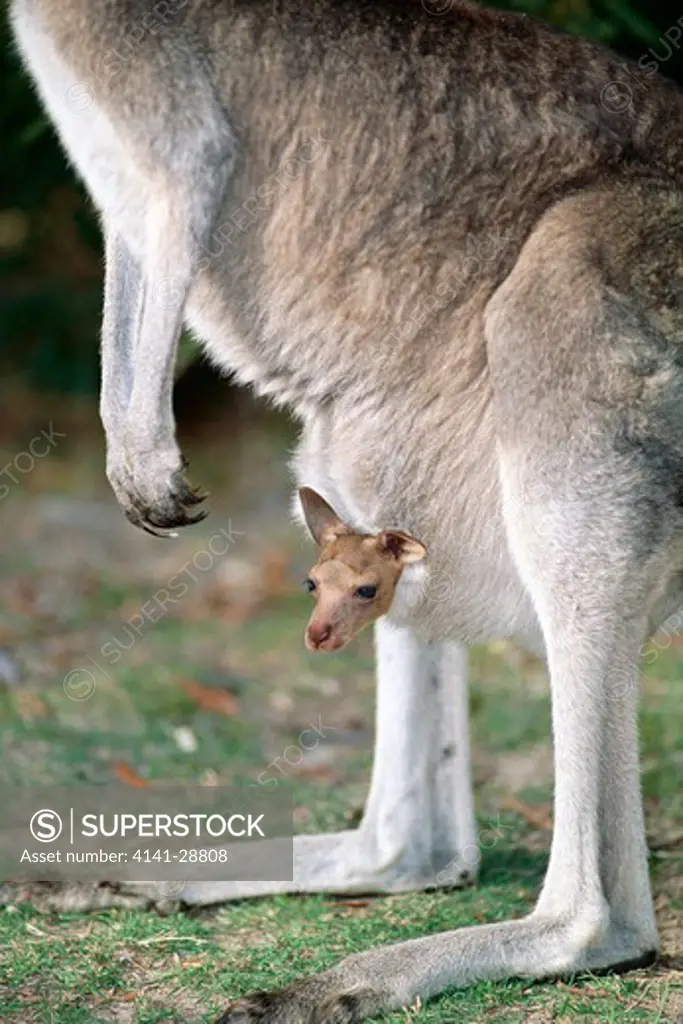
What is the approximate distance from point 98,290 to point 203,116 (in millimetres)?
5093

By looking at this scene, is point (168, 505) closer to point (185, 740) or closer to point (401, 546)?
point (401, 546)

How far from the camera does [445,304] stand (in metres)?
3.13

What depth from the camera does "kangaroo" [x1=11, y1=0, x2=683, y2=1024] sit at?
295 cm

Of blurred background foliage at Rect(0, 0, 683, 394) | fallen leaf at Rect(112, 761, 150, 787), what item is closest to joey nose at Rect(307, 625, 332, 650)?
fallen leaf at Rect(112, 761, 150, 787)

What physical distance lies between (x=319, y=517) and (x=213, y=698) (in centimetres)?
183

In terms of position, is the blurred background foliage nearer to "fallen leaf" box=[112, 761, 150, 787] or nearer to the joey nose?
"fallen leaf" box=[112, 761, 150, 787]

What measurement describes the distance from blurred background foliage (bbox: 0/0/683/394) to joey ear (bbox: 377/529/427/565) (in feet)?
11.5

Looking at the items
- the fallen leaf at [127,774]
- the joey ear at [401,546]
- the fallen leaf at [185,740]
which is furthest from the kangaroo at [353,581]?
the fallen leaf at [185,740]

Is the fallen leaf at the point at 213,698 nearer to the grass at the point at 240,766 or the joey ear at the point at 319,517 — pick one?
the grass at the point at 240,766

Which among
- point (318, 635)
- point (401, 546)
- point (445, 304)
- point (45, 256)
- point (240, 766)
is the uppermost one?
point (45, 256)

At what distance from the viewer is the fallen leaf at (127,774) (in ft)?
13.8

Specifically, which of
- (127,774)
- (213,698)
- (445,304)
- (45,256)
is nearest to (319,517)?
(445,304)

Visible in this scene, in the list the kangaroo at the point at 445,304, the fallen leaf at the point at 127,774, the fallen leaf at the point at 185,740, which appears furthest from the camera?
the fallen leaf at the point at 185,740

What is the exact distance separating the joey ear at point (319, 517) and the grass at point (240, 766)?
2.47 feet
